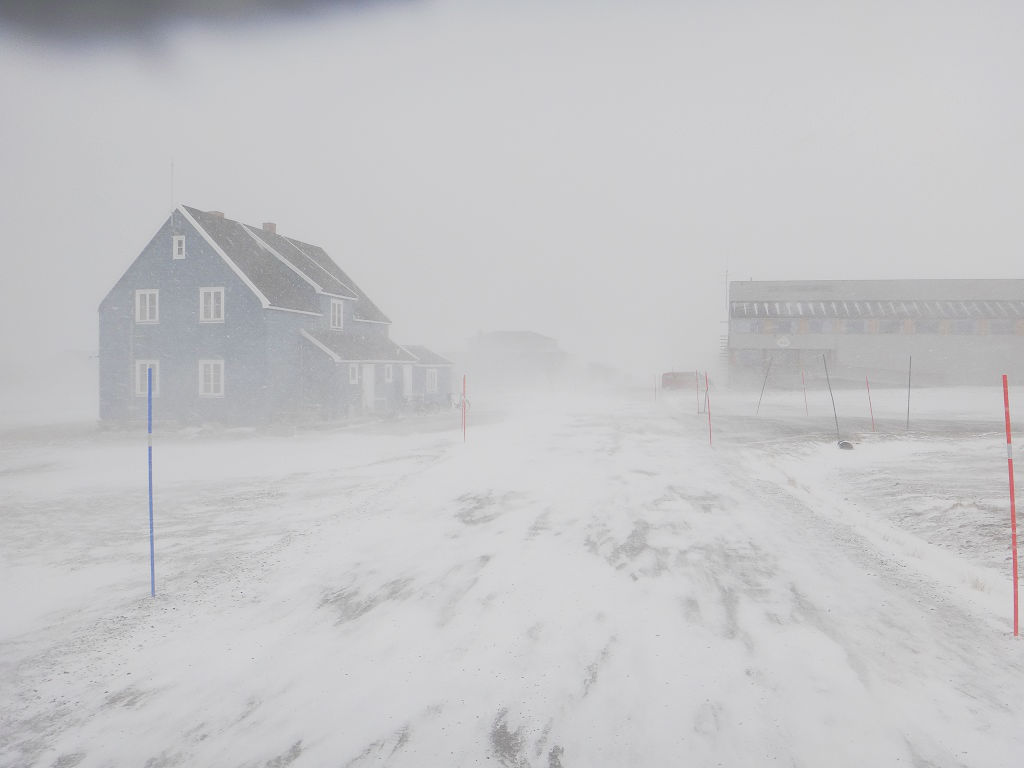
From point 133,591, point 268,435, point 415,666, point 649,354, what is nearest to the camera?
point 415,666

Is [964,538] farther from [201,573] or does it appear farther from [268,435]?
[268,435]

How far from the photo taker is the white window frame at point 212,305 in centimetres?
2634

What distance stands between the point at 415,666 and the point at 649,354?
15137cm

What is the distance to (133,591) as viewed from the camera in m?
6.90

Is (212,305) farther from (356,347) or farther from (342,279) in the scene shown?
(342,279)

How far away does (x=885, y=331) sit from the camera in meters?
51.1

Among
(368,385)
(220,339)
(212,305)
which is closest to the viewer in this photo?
(220,339)

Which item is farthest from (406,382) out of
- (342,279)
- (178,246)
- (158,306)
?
(178,246)

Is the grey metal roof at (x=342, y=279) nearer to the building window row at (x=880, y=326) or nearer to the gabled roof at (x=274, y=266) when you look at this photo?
the gabled roof at (x=274, y=266)

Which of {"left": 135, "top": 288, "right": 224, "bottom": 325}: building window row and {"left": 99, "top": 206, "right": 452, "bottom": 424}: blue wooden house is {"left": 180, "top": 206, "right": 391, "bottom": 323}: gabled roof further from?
{"left": 135, "top": 288, "right": 224, "bottom": 325}: building window row

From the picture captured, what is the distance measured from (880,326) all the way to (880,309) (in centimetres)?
177

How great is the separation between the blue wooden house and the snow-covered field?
13286 mm

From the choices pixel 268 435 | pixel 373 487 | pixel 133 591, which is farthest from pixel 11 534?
pixel 268 435

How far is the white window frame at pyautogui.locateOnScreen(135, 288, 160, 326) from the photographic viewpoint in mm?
27312
